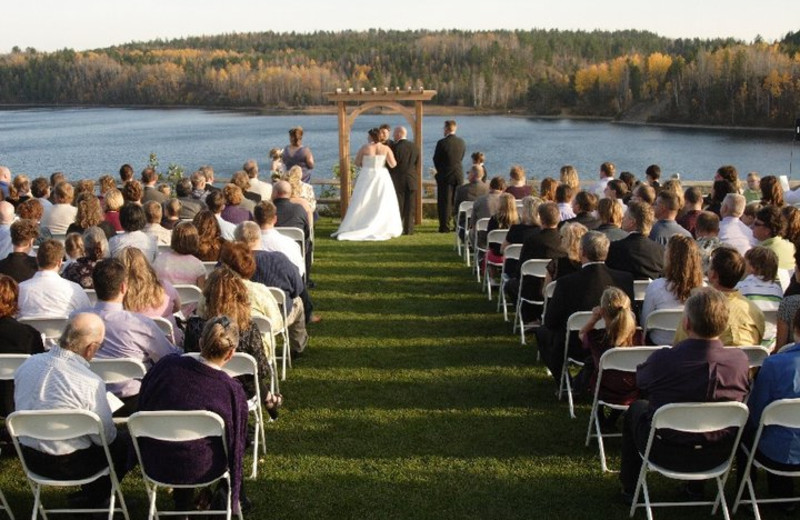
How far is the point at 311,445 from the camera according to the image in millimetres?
4996

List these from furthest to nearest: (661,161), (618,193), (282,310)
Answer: (661,161)
(618,193)
(282,310)

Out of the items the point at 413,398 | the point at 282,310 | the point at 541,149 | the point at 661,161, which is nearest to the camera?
the point at 413,398

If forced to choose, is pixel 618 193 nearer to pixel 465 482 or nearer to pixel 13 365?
pixel 465 482

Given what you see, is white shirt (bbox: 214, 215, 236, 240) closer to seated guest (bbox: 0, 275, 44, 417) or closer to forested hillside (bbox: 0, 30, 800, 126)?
seated guest (bbox: 0, 275, 44, 417)

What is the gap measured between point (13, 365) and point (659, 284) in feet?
13.3

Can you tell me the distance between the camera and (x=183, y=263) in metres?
5.94

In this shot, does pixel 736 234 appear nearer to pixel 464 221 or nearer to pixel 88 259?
pixel 464 221

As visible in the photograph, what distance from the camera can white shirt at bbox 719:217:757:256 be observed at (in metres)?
6.79

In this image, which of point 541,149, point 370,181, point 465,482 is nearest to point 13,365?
point 465,482

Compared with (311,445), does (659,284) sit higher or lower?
higher

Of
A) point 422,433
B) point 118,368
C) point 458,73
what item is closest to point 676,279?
point 422,433

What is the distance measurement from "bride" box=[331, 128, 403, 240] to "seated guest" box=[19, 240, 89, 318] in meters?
6.34

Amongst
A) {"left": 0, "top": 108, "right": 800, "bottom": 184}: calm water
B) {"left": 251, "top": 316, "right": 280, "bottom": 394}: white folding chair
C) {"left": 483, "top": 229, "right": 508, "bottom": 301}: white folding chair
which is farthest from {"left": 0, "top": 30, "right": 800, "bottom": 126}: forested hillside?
{"left": 251, "top": 316, "right": 280, "bottom": 394}: white folding chair

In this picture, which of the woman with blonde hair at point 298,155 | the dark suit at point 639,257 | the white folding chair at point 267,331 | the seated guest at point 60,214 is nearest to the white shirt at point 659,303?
the dark suit at point 639,257
